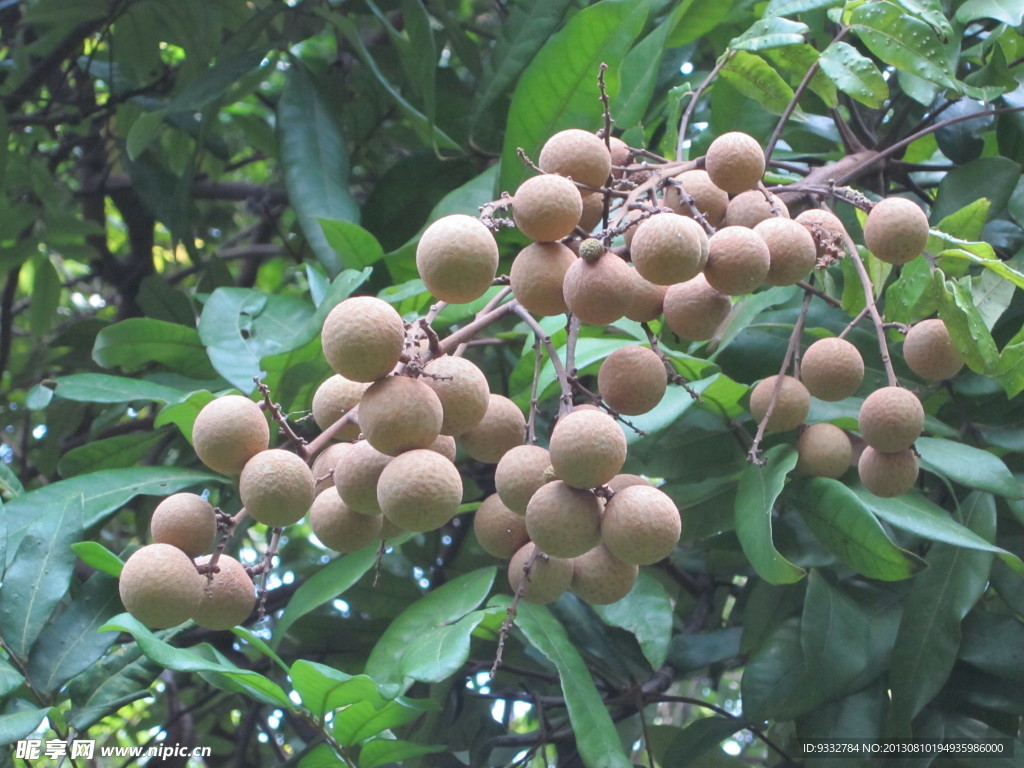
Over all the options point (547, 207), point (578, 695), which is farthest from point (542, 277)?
point (578, 695)

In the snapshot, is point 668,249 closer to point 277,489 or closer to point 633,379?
point 633,379

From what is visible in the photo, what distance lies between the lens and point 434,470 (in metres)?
0.66

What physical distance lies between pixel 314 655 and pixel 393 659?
1.44 feet

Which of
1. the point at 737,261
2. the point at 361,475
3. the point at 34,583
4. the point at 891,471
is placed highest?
the point at 737,261

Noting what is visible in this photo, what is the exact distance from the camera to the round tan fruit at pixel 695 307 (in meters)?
0.76

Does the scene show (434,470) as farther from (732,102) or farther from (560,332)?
(732,102)

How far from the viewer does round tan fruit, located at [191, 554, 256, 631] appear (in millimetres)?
708

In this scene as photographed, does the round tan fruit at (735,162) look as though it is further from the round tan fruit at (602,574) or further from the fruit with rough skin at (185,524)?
the fruit with rough skin at (185,524)

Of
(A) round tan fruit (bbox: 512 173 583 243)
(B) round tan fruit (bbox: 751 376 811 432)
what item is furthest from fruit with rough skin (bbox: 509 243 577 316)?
(B) round tan fruit (bbox: 751 376 811 432)

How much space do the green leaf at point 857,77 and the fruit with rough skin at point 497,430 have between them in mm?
447

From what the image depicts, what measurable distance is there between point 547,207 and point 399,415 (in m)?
0.19

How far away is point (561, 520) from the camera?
0.67m

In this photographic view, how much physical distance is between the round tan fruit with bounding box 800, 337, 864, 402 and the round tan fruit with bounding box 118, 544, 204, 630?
1.79 ft

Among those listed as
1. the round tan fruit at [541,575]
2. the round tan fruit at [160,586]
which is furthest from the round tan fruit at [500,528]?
the round tan fruit at [160,586]
